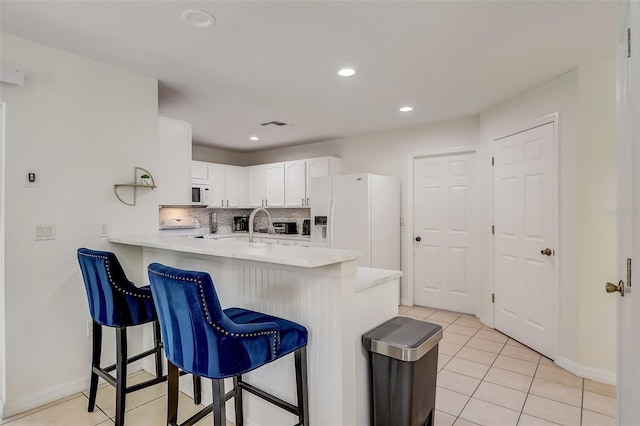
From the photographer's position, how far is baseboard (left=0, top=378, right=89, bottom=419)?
215 cm

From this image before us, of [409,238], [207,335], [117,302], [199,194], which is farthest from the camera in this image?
[199,194]

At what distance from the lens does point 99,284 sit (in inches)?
79.2

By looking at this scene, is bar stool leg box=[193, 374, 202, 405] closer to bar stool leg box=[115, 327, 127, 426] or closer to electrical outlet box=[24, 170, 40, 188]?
bar stool leg box=[115, 327, 127, 426]

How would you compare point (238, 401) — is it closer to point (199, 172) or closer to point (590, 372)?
point (590, 372)

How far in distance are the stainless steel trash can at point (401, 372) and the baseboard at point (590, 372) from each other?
169 cm

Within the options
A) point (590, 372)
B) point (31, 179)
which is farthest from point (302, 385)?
point (590, 372)

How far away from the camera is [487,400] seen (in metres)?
2.38

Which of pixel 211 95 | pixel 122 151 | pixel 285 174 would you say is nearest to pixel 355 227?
pixel 285 174

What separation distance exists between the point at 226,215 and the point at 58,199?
3964 millimetres

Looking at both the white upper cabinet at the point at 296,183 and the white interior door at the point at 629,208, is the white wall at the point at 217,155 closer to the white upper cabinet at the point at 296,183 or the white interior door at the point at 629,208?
the white upper cabinet at the point at 296,183

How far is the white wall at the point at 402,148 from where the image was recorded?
14.1ft

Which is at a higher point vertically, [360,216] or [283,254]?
[360,216]

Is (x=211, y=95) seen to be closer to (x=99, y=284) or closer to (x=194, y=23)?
(x=194, y=23)

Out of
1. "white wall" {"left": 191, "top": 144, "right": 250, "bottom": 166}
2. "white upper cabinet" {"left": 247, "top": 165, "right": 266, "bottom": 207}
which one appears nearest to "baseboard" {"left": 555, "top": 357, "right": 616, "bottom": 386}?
"white upper cabinet" {"left": 247, "top": 165, "right": 266, "bottom": 207}
